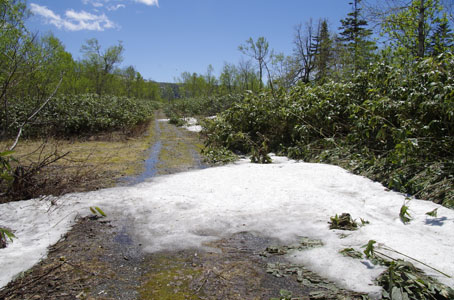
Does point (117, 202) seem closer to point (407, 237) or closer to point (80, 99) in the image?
point (407, 237)

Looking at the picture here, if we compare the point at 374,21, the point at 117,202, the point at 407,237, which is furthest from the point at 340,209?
the point at 374,21

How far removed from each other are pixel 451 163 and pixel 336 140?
3166 mm

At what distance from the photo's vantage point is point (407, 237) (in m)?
2.62

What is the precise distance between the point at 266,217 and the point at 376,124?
359 centimetres

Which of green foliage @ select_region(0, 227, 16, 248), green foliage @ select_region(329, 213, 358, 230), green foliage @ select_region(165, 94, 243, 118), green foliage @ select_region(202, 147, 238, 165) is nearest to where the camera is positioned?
green foliage @ select_region(0, 227, 16, 248)

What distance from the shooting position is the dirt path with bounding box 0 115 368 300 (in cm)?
206

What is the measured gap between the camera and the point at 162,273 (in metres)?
2.37

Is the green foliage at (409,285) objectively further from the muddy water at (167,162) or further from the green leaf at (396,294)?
the muddy water at (167,162)

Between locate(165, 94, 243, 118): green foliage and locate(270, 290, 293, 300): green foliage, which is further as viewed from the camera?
locate(165, 94, 243, 118): green foliage

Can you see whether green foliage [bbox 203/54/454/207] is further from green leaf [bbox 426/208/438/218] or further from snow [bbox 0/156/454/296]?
snow [bbox 0/156/454/296]

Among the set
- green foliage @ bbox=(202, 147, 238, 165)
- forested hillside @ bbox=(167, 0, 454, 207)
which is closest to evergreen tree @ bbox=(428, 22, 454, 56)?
forested hillside @ bbox=(167, 0, 454, 207)

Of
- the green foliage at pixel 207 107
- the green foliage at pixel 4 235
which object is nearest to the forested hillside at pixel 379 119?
the green foliage at pixel 4 235

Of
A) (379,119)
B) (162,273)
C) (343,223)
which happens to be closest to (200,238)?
(162,273)

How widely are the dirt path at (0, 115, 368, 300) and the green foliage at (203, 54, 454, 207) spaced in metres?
2.49
